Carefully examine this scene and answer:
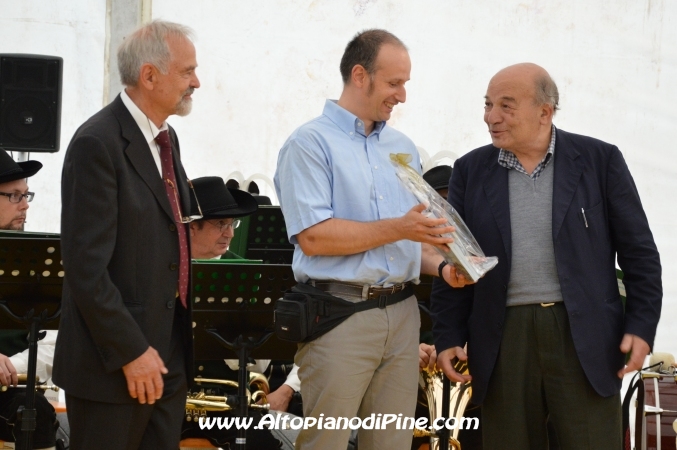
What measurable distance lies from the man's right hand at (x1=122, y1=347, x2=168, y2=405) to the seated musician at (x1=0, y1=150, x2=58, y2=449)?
5.20 feet

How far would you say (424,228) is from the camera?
3078mm

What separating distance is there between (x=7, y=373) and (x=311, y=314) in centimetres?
193

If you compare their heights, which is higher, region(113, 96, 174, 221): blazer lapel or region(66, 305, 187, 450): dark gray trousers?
region(113, 96, 174, 221): blazer lapel

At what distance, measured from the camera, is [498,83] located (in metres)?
3.60

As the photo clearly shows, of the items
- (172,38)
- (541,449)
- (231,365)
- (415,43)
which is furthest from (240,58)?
(541,449)

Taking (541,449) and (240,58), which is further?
(240,58)

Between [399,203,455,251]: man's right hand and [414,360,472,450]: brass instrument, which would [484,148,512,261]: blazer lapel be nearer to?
[399,203,455,251]: man's right hand

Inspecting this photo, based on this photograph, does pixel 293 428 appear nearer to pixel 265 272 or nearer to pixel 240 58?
pixel 265 272

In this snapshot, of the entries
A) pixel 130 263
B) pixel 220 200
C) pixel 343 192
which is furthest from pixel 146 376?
pixel 220 200

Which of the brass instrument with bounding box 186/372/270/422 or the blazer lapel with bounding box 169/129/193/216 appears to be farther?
the brass instrument with bounding box 186/372/270/422

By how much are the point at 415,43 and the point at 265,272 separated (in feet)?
10.4

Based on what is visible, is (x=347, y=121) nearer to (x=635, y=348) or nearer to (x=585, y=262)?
(x=585, y=262)

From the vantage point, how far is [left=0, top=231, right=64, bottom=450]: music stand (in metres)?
3.91

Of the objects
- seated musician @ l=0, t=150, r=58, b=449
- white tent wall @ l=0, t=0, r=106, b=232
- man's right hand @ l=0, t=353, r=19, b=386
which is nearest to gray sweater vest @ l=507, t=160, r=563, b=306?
seated musician @ l=0, t=150, r=58, b=449
